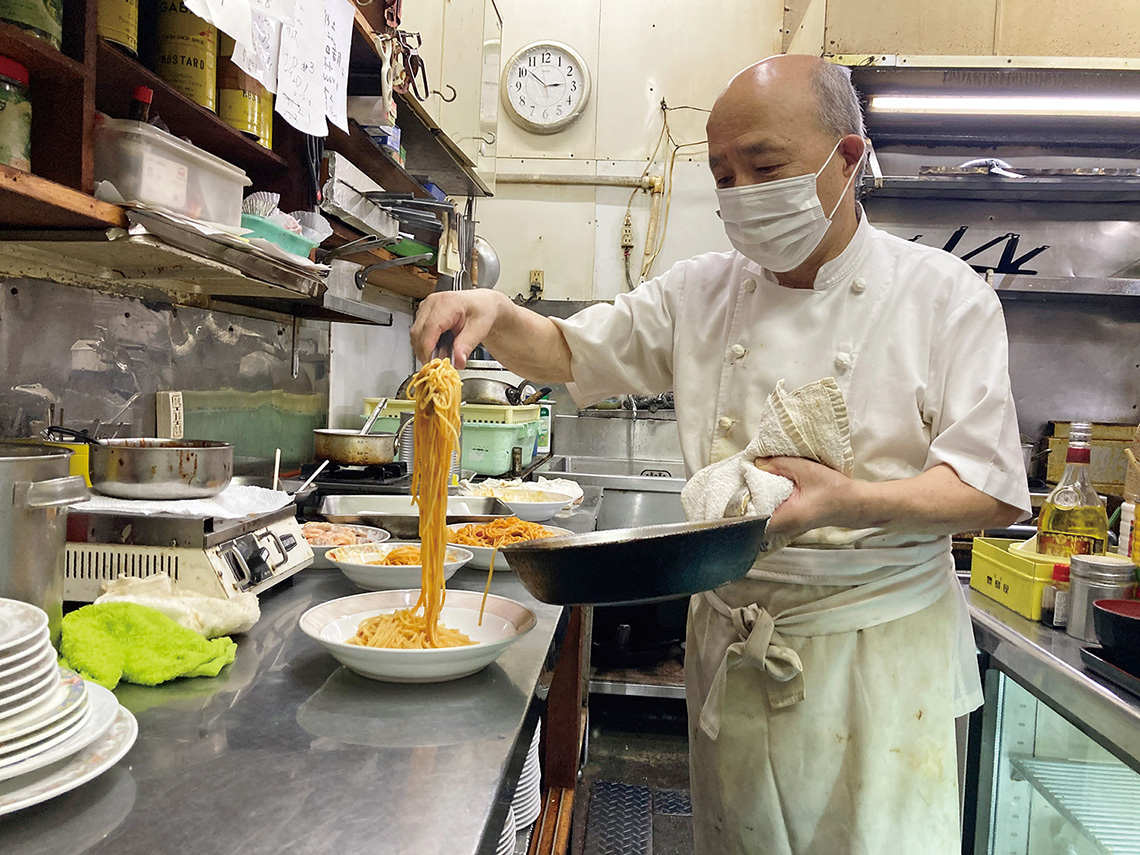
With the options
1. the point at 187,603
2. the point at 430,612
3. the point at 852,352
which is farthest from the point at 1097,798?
the point at 187,603

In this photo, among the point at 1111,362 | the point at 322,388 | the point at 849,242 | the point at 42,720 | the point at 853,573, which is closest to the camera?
the point at 42,720

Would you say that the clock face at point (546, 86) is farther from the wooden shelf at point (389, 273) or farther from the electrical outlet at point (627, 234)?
the wooden shelf at point (389, 273)

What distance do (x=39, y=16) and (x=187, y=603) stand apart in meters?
0.98

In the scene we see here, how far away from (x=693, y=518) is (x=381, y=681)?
0.56 meters

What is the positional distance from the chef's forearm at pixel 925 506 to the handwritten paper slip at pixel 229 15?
1319mm

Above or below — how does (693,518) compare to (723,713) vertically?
above

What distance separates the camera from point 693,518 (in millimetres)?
1275

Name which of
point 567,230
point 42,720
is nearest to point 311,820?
point 42,720

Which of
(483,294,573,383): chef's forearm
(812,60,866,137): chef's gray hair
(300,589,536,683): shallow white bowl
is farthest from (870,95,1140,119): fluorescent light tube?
(300,589,536,683): shallow white bowl

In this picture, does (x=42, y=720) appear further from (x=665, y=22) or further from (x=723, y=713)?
(x=665, y=22)

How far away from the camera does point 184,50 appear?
1.76m

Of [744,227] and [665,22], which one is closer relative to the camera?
[744,227]

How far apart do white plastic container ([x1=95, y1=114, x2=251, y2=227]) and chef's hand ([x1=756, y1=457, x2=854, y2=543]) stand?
1235 millimetres

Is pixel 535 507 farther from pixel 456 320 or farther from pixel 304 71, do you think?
pixel 304 71
